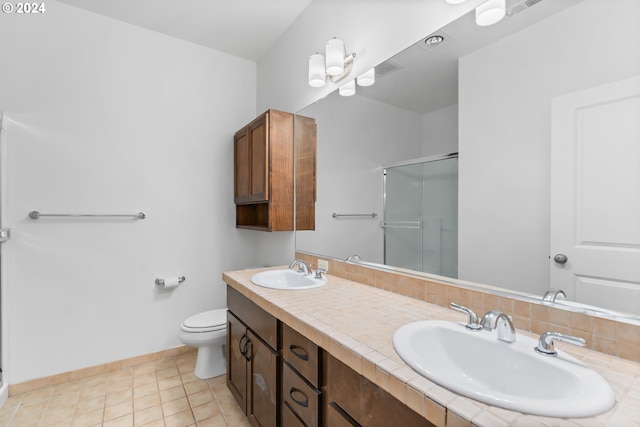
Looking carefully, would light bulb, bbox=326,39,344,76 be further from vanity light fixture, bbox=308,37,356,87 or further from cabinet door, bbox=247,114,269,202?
cabinet door, bbox=247,114,269,202

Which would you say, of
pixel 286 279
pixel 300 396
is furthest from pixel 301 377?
pixel 286 279

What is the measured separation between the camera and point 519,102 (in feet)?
3.19

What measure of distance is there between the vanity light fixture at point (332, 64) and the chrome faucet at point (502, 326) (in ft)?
4.83

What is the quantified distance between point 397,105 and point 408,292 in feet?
2.90

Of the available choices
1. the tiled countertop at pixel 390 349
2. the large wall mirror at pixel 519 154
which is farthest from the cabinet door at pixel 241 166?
the large wall mirror at pixel 519 154

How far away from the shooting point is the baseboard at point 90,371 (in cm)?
196

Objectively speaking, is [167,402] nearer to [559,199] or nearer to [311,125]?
[311,125]

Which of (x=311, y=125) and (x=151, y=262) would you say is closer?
(x=311, y=125)

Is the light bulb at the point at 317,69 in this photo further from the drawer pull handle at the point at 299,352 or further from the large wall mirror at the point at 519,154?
the drawer pull handle at the point at 299,352

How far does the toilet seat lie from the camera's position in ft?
6.72

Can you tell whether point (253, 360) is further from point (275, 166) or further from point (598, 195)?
point (598, 195)

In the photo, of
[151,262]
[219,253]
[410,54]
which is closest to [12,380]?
[151,262]

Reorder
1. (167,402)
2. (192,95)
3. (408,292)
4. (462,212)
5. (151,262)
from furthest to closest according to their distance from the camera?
(192,95), (151,262), (167,402), (408,292), (462,212)

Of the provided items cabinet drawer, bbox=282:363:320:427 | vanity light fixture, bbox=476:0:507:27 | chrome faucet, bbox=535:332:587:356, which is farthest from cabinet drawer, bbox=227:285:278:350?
vanity light fixture, bbox=476:0:507:27
